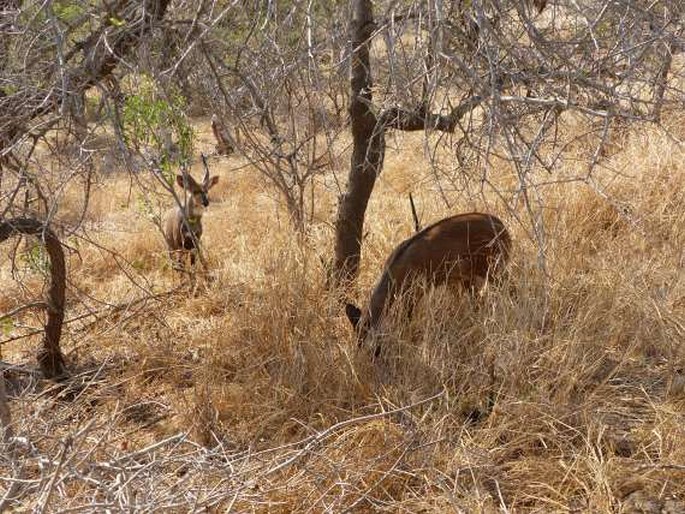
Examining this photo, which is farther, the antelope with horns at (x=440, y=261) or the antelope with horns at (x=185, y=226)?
the antelope with horns at (x=185, y=226)

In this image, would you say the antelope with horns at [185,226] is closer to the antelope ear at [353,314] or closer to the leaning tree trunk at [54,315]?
the leaning tree trunk at [54,315]

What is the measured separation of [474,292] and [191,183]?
11.2ft

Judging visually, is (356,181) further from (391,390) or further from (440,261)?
(391,390)

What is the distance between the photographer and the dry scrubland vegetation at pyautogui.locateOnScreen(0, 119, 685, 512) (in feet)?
10.9

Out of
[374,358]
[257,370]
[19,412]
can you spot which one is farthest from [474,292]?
[19,412]

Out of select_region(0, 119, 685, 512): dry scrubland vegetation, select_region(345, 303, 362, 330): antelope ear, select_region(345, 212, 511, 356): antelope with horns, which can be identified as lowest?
select_region(0, 119, 685, 512): dry scrubland vegetation

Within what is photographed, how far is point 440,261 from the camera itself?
5.16 m

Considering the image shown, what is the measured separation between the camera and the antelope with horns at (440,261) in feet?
15.6

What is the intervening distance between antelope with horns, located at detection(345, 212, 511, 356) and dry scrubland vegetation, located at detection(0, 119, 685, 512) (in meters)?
0.19

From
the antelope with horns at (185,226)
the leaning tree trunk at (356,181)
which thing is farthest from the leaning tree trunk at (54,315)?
the leaning tree trunk at (356,181)

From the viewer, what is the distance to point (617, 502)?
335cm

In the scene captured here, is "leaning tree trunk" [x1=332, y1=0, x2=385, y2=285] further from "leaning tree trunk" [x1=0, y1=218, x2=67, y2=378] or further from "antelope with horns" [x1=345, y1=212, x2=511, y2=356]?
"leaning tree trunk" [x1=0, y1=218, x2=67, y2=378]

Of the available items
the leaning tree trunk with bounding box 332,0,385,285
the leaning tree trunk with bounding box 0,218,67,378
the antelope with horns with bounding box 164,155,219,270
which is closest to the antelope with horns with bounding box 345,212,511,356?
the leaning tree trunk with bounding box 332,0,385,285

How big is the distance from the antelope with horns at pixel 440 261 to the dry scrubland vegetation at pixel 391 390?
0.62ft
